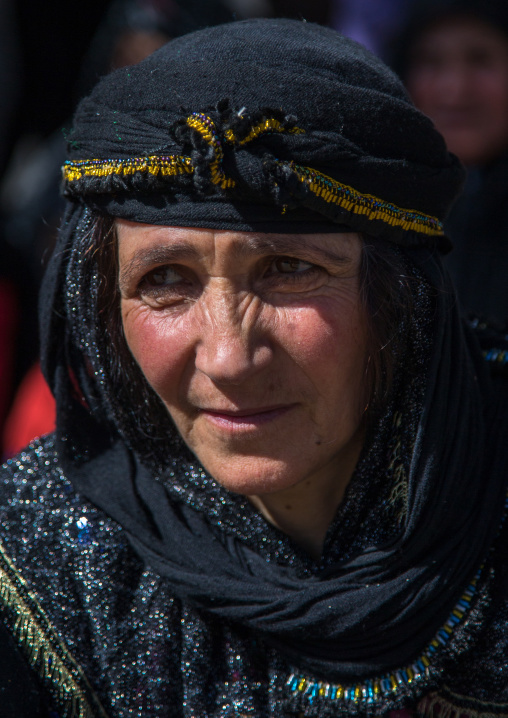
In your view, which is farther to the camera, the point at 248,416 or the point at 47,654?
the point at 47,654

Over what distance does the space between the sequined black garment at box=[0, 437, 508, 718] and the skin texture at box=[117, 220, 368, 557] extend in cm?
37

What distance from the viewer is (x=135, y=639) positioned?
200 centimetres

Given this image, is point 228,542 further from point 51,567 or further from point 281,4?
point 281,4

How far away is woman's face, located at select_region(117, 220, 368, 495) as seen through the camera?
1.73 m

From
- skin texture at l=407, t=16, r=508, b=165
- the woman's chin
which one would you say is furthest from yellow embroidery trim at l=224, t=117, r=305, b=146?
skin texture at l=407, t=16, r=508, b=165

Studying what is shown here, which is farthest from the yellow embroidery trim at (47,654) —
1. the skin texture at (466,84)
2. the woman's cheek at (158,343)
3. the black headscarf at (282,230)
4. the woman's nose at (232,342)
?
the skin texture at (466,84)

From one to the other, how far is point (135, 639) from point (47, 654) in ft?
0.72

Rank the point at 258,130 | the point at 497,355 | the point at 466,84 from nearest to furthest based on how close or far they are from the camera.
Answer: the point at 258,130
the point at 497,355
the point at 466,84

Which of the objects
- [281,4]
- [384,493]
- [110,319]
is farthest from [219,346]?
[281,4]

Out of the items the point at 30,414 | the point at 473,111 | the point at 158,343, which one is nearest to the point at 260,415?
the point at 158,343

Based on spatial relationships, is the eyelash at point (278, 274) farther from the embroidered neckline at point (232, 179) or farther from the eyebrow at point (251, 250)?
the embroidered neckline at point (232, 179)

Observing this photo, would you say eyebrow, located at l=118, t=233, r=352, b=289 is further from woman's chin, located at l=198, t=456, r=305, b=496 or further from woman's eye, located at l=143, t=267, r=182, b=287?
woman's chin, located at l=198, t=456, r=305, b=496

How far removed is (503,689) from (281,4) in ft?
13.4

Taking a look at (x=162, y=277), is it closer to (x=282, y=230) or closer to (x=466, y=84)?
(x=282, y=230)
